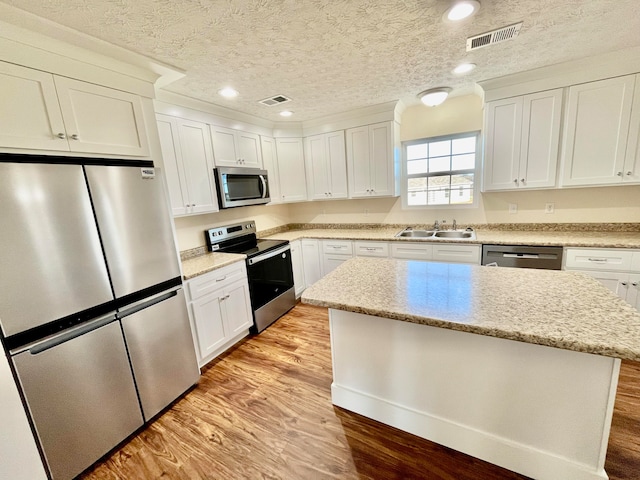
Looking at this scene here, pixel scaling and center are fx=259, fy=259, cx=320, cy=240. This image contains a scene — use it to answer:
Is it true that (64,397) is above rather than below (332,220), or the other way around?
below

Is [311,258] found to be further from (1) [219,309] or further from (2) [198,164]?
(2) [198,164]

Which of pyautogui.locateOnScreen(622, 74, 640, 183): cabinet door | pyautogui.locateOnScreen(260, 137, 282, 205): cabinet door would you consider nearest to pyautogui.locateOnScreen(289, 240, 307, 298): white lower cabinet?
pyautogui.locateOnScreen(260, 137, 282, 205): cabinet door

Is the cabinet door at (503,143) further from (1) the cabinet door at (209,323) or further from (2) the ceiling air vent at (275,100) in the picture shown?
(1) the cabinet door at (209,323)

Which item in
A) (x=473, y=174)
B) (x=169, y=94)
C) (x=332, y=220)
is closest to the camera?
(x=169, y=94)

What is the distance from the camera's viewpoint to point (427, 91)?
2.78 meters

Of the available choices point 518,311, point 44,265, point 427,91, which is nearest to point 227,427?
point 44,265

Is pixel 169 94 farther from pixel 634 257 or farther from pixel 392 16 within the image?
pixel 634 257

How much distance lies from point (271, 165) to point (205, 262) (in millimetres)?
1730

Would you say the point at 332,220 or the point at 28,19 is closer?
the point at 28,19

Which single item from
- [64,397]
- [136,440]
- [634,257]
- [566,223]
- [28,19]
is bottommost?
[136,440]

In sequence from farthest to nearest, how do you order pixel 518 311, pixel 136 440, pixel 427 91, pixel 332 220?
pixel 332 220, pixel 427 91, pixel 136 440, pixel 518 311

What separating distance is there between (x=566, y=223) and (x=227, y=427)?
12.5 feet

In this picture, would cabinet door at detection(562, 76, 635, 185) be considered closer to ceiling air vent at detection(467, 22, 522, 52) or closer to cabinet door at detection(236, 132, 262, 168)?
ceiling air vent at detection(467, 22, 522, 52)

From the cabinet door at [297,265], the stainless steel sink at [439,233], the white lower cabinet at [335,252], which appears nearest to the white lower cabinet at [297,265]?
the cabinet door at [297,265]
